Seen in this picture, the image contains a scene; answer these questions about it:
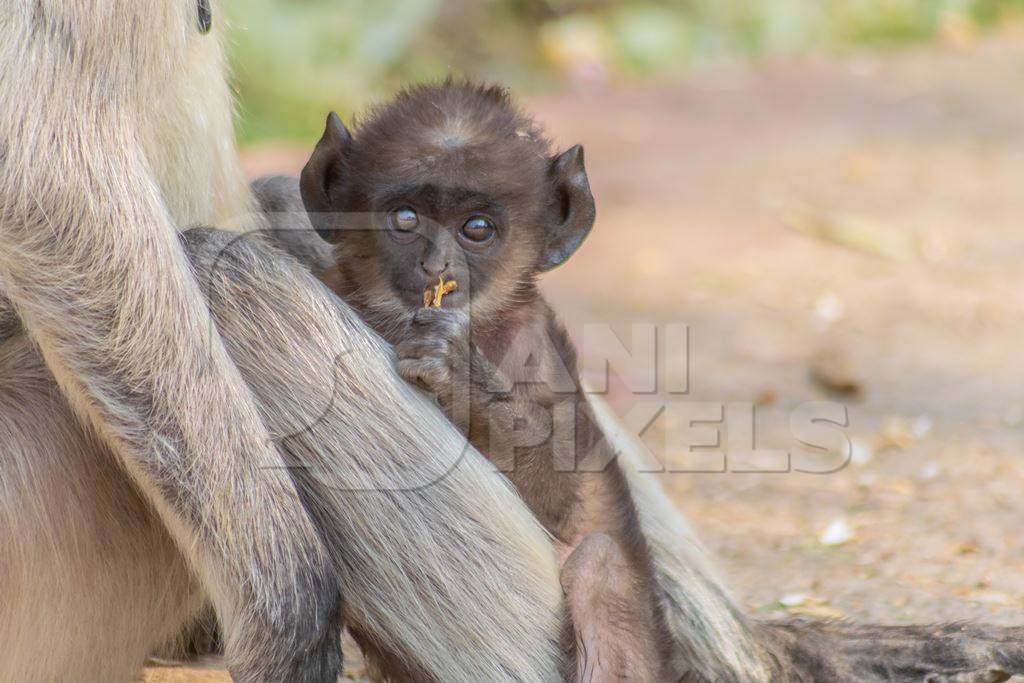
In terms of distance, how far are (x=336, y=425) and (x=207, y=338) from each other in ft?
0.85

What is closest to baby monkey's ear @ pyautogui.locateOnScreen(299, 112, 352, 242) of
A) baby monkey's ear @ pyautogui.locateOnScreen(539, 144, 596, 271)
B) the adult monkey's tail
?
baby monkey's ear @ pyautogui.locateOnScreen(539, 144, 596, 271)

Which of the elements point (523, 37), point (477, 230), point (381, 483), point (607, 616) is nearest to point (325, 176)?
point (477, 230)

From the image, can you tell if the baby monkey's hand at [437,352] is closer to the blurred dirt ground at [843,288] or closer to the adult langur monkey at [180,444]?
the adult langur monkey at [180,444]

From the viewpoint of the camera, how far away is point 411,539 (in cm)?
256

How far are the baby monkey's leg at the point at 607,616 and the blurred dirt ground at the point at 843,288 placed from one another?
802 millimetres

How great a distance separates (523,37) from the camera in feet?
36.7

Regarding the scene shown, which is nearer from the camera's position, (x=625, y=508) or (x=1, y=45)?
(x=1, y=45)

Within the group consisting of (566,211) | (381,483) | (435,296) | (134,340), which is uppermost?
(566,211)

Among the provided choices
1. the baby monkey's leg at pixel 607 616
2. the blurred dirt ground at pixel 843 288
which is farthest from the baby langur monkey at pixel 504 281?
the blurred dirt ground at pixel 843 288

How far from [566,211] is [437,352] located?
587 mm

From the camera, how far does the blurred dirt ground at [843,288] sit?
384cm

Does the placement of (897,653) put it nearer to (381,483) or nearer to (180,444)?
(381,483)

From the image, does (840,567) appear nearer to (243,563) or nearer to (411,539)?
(411,539)

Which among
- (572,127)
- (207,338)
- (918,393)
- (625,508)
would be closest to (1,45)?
(207,338)
